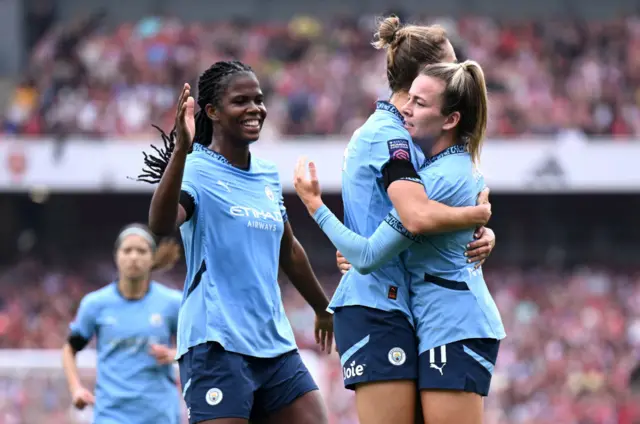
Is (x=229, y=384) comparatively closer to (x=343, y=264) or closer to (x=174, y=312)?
(x=343, y=264)

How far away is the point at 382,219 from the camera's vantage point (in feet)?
15.0

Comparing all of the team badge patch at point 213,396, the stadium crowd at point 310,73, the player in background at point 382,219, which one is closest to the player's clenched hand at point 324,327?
the team badge patch at point 213,396

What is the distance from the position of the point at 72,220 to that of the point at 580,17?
10.5m

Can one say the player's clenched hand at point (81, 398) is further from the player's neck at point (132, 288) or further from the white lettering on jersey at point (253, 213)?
the white lettering on jersey at point (253, 213)

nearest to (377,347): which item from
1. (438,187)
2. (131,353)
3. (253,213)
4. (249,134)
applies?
(438,187)

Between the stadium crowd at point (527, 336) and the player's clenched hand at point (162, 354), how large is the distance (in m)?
3.71

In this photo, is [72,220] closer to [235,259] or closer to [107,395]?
[107,395]

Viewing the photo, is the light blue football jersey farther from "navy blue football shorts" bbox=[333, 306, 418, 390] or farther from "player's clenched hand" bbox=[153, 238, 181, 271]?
"player's clenched hand" bbox=[153, 238, 181, 271]

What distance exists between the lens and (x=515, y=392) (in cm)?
1460

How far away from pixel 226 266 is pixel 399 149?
99 centimetres

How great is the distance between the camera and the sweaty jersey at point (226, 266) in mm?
4938

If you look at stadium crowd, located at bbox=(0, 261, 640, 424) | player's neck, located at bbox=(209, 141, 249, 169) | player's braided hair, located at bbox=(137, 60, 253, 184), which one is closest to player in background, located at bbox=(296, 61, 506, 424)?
player's neck, located at bbox=(209, 141, 249, 169)

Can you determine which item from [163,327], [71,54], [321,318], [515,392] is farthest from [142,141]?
[321,318]

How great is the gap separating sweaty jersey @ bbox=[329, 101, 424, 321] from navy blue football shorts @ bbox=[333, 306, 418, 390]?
4 cm
